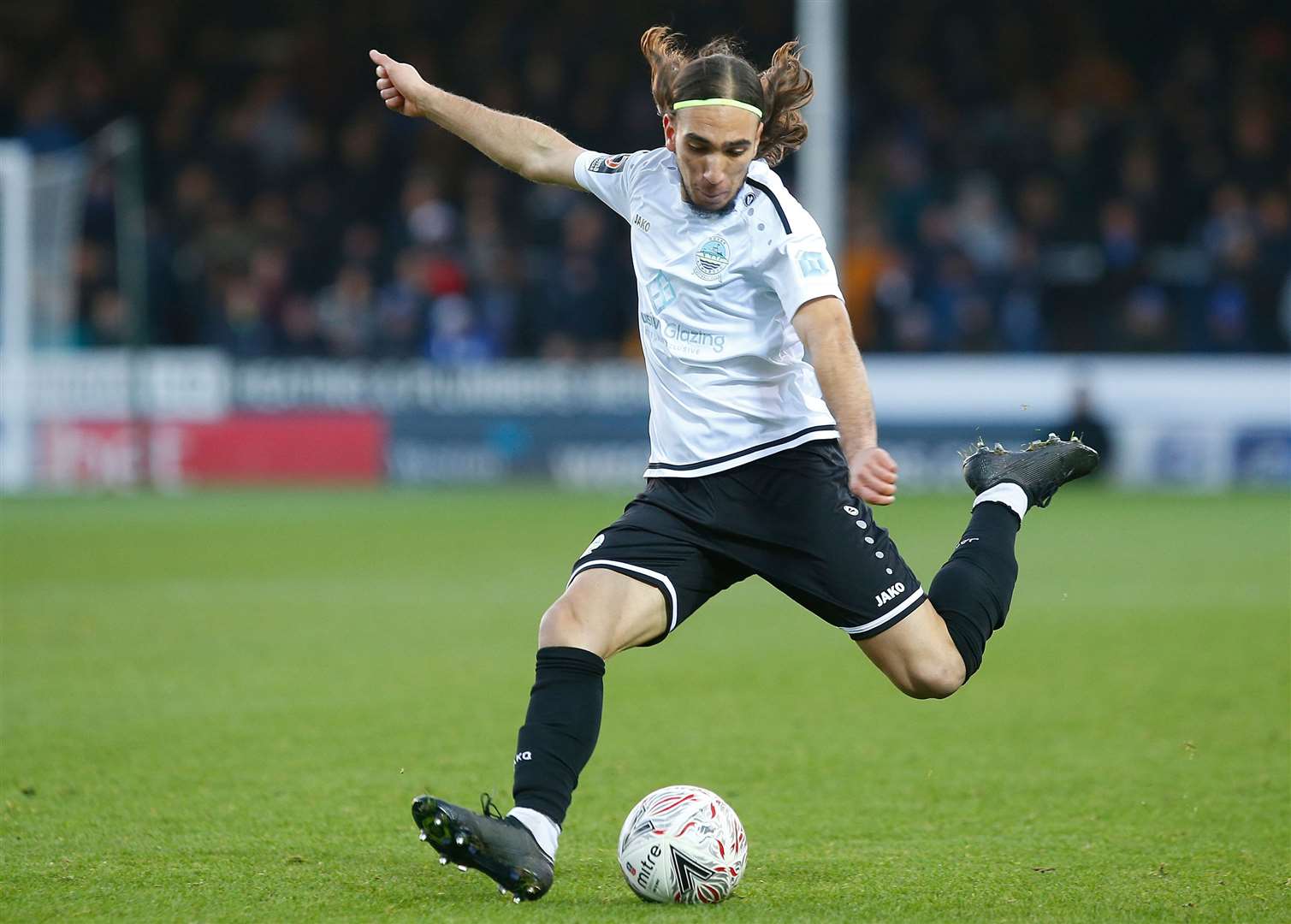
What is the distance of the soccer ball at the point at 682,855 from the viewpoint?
4.35 m

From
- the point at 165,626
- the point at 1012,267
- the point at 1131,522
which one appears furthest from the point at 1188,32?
the point at 165,626

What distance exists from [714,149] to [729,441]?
2.41 feet

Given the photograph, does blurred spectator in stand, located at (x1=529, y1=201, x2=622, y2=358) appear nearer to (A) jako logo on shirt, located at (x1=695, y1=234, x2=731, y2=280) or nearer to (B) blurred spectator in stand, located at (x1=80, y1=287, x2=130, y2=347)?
(B) blurred spectator in stand, located at (x1=80, y1=287, x2=130, y2=347)

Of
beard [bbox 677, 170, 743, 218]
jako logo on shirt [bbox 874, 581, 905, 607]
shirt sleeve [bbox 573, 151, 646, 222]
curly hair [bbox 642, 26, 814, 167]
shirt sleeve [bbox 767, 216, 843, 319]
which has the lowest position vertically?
jako logo on shirt [bbox 874, 581, 905, 607]

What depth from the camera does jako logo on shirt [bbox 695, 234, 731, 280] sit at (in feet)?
15.0

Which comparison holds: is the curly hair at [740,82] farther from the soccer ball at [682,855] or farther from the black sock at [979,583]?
the soccer ball at [682,855]

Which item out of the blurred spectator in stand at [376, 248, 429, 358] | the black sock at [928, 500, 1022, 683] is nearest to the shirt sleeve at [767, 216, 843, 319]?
the black sock at [928, 500, 1022, 683]

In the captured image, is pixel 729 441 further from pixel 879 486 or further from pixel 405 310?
pixel 405 310

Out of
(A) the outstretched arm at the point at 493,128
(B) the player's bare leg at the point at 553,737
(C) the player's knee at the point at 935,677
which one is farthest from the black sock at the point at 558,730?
(A) the outstretched arm at the point at 493,128

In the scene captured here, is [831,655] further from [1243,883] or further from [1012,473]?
[1243,883]

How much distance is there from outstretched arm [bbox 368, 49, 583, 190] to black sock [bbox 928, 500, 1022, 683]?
4.86 feet

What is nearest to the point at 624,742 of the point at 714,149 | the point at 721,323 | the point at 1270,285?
the point at 721,323

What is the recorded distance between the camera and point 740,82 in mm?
4512

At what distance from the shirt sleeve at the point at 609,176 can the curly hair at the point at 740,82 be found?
186 millimetres
